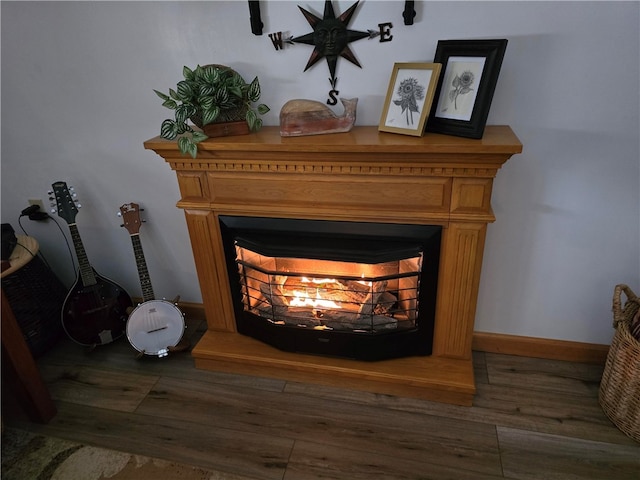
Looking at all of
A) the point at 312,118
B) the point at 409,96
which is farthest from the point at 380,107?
the point at 312,118

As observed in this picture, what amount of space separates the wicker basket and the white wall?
20 centimetres

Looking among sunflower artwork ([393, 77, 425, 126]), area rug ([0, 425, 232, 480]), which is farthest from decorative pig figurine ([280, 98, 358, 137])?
area rug ([0, 425, 232, 480])

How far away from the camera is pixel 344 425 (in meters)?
1.71

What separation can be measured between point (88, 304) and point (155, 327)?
38cm

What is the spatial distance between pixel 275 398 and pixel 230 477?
A: 15.0 inches

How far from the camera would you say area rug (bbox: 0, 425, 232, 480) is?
1561 millimetres

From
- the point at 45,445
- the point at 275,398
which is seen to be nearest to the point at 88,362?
the point at 45,445

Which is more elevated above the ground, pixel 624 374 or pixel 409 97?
pixel 409 97

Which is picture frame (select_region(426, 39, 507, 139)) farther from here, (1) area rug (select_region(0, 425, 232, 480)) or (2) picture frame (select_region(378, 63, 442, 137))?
(1) area rug (select_region(0, 425, 232, 480))

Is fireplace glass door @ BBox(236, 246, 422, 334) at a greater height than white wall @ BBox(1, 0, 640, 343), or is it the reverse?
white wall @ BBox(1, 0, 640, 343)

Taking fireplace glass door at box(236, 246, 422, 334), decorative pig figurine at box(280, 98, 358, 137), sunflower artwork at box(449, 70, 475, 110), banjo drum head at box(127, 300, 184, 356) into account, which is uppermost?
sunflower artwork at box(449, 70, 475, 110)

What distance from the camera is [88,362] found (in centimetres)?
213

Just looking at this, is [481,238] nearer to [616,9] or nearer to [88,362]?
[616,9]

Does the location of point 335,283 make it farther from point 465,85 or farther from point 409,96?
point 465,85
